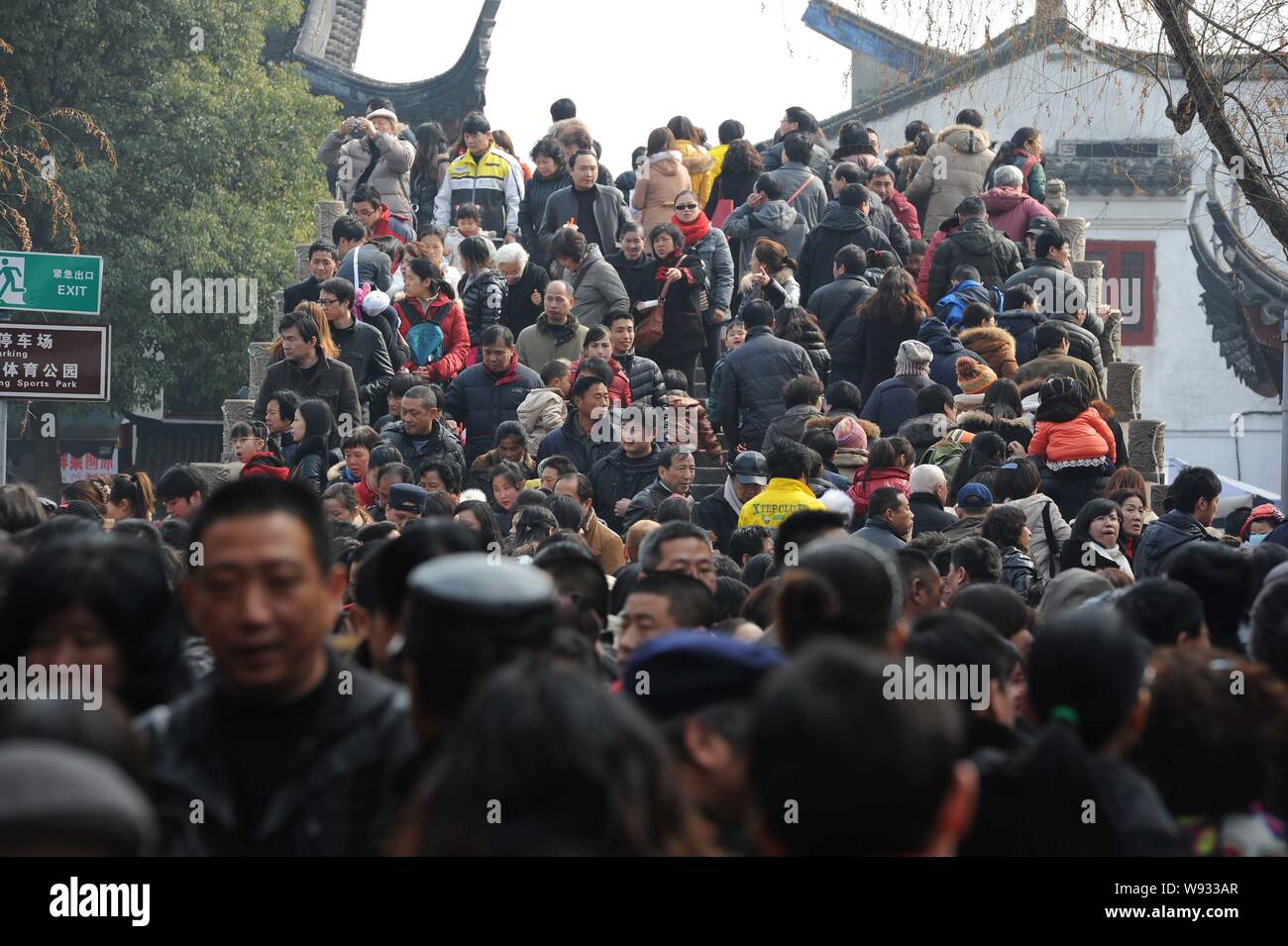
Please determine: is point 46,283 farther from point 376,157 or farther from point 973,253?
point 973,253

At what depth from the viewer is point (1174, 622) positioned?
4742 millimetres

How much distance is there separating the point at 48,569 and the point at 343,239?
429 inches

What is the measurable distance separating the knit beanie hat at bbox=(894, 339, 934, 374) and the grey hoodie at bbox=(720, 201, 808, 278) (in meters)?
2.75

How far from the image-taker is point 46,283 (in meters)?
10.6

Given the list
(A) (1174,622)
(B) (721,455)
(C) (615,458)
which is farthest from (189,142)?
(A) (1174,622)

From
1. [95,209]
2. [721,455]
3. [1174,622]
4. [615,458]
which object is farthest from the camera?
[95,209]

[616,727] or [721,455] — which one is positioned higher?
[721,455]

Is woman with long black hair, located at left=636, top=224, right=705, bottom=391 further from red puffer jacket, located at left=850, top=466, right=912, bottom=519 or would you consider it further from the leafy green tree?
the leafy green tree

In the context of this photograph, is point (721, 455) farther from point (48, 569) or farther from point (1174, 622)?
point (48, 569)

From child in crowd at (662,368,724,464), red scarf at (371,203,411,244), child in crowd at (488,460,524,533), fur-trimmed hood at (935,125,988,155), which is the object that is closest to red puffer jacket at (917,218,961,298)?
fur-trimmed hood at (935,125,988,155)

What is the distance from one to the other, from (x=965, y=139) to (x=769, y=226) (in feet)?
10.7

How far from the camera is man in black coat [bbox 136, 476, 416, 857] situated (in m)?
3.06

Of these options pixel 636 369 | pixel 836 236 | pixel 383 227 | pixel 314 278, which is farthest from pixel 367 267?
pixel 836 236
